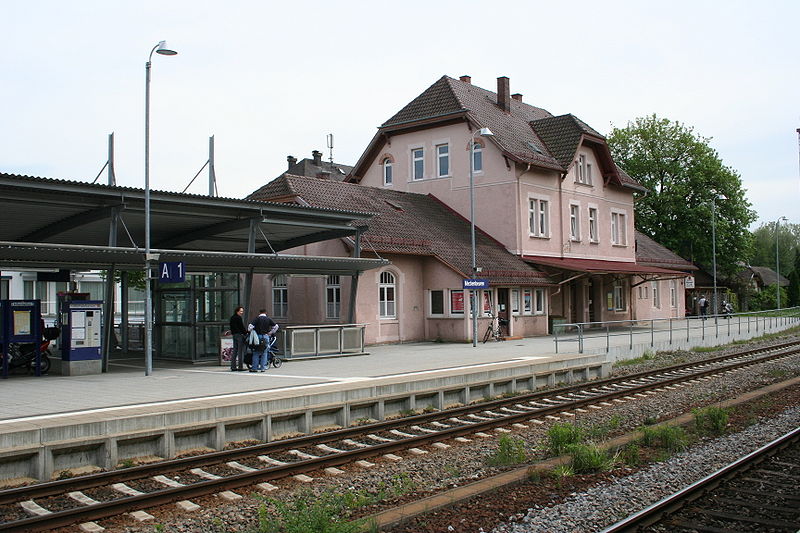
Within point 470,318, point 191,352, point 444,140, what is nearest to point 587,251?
point 444,140

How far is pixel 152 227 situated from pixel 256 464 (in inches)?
532

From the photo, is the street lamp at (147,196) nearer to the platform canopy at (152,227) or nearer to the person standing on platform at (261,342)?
the platform canopy at (152,227)

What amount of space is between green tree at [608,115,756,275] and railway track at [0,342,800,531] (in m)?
46.5

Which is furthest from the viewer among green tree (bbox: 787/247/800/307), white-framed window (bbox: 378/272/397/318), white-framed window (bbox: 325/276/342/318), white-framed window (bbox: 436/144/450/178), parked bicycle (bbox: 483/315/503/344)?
green tree (bbox: 787/247/800/307)

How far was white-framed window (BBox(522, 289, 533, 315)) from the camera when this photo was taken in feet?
108

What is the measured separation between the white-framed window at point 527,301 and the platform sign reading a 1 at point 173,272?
1782 cm

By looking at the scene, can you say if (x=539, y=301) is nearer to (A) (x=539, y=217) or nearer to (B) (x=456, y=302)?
(A) (x=539, y=217)

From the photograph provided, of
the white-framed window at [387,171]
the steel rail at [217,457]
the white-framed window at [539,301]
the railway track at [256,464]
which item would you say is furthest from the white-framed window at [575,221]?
the steel rail at [217,457]

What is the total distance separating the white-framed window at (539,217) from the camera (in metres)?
35.5

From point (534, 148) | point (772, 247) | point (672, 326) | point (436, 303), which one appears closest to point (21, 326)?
point (436, 303)

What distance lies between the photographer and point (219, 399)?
42.9 feet

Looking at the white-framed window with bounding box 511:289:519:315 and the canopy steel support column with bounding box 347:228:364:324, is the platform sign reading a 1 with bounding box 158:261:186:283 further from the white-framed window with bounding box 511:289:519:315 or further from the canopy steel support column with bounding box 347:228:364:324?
the white-framed window with bounding box 511:289:519:315

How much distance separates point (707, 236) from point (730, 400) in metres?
47.0

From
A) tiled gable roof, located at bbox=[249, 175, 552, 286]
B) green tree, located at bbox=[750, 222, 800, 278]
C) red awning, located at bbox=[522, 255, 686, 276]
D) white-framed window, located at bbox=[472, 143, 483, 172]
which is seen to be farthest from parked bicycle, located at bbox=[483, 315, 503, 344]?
green tree, located at bbox=[750, 222, 800, 278]
